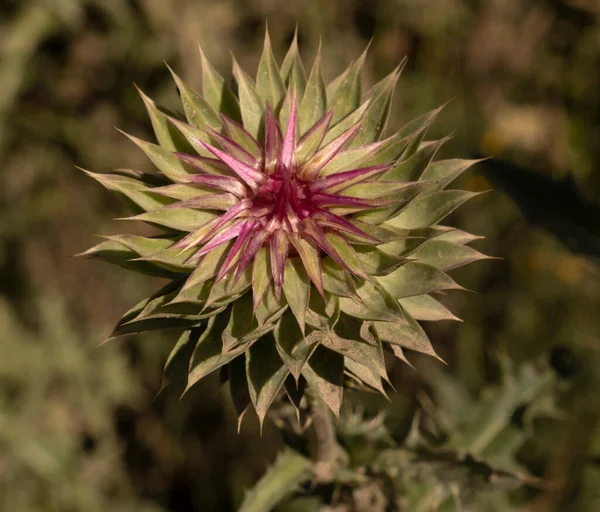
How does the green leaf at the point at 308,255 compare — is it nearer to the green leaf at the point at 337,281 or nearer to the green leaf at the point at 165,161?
the green leaf at the point at 337,281

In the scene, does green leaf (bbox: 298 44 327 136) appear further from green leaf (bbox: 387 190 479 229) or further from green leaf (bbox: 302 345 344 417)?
green leaf (bbox: 302 345 344 417)

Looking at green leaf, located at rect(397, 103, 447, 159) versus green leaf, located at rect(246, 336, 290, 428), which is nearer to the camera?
green leaf, located at rect(246, 336, 290, 428)

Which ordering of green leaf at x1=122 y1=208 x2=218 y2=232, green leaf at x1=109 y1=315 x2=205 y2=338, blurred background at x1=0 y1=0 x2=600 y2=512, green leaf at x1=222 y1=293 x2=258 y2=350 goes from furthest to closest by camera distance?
blurred background at x1=0 y1=0 x2=600 y2=512, green leaf at x1=109 y1=315 x2=205 y2=338, green leaf at x1=122 y1=208 x2=218 y2=232, green leaf at x1=222 y1=293 x2=258 y2=350

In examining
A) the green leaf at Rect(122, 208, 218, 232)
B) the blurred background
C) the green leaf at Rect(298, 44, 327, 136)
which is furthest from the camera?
the blurred background

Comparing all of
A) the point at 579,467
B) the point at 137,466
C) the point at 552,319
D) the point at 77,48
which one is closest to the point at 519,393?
the point at 579,467

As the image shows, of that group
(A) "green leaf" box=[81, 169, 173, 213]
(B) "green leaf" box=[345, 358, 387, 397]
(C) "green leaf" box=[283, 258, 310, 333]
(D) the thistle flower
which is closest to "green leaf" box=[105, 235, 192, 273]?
(D) the thistle flower

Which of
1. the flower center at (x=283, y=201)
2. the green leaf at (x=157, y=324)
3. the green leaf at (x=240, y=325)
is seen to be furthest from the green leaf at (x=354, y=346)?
the green leaf at (x=157, y=324)

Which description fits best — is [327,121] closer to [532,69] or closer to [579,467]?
[579,467]
